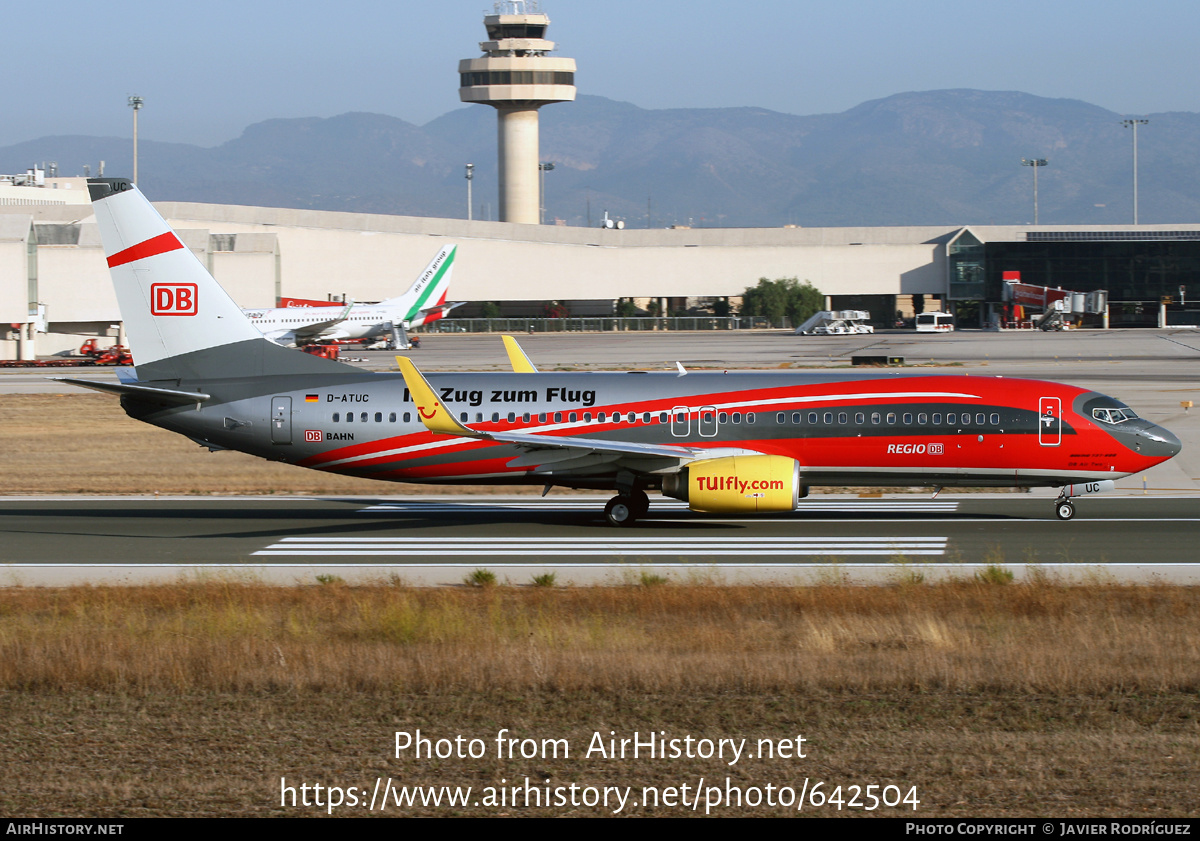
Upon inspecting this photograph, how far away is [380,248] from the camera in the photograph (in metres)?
167

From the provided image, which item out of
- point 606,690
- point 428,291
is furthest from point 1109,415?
point 428,291

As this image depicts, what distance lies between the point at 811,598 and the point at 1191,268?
163554 millimetres

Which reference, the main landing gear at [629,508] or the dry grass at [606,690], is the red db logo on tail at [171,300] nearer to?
the dry grass at [606,690]

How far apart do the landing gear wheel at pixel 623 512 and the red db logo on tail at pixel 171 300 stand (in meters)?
12.0

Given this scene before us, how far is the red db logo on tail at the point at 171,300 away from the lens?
105 feet

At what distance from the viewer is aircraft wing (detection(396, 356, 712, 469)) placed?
28938mm

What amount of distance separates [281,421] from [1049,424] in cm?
1926

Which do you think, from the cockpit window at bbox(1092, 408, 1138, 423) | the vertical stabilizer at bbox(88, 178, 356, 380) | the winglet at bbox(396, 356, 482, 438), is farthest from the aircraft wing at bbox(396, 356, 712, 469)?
the cockpit window at bbox(1092, 408, 1138, 423)

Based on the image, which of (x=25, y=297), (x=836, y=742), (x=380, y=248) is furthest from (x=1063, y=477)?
(x=380, y=248)

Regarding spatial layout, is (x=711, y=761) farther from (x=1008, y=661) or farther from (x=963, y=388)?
(x=963, y=388)

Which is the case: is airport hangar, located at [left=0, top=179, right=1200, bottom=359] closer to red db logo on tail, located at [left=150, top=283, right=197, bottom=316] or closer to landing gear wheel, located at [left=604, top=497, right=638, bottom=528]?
red db logo on tail, located at [left=150, top=283, right=197, bottom=316]

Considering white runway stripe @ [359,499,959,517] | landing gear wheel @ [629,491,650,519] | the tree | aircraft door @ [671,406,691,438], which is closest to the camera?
aircraft door @ [671,406,691,438]

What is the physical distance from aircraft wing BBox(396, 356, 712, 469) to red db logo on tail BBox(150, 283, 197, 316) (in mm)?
6399

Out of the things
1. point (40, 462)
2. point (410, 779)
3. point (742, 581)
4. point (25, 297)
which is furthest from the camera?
point (25, 297)
